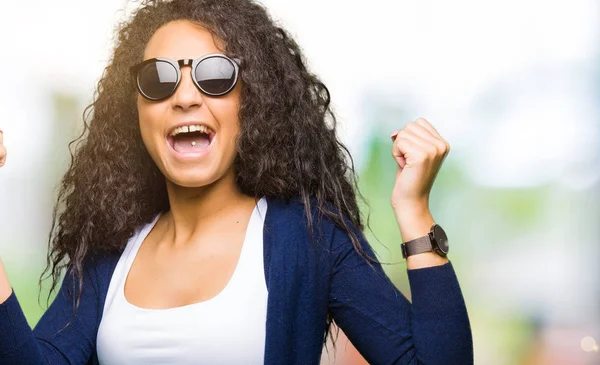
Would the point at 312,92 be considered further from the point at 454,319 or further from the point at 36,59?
the point at 36,59

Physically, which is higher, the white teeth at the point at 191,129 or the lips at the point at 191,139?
the white teeth at the point at 191,129

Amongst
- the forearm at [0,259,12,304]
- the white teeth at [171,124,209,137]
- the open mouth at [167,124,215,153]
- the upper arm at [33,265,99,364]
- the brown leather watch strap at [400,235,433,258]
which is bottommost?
the upper arm at [33,265,99,364]

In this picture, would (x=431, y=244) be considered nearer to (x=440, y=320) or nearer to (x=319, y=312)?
(x=440, y=320)

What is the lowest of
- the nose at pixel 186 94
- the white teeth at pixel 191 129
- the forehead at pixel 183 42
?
the white teeth at pixel 191 129

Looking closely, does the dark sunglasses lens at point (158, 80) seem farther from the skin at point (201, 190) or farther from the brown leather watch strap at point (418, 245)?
the brown leather watch strap at point (418, 245)

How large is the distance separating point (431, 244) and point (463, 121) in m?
2.52

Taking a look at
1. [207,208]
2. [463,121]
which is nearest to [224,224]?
[207,208]

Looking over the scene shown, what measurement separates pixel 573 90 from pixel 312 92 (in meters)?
2.55

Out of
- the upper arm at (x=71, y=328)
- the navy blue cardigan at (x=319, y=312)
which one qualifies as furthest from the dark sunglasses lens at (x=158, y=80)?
the upper arm at (x=71, y=328)

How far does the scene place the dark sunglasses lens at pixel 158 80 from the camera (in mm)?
1924

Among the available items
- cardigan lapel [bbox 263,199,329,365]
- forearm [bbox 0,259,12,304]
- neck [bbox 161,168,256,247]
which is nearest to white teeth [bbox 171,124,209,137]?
neck [bbox 161,168,256,247]

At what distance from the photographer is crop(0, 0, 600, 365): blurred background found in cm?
412

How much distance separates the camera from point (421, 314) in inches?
69.4

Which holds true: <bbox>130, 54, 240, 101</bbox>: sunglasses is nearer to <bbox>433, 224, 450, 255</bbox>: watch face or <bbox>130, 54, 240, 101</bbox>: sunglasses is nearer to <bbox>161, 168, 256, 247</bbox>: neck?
<bbox>161, 168, 256, 247</bbox>: neck
